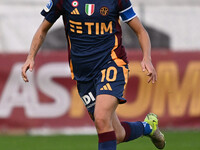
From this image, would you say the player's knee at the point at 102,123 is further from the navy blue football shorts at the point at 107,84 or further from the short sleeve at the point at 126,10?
the short sleeve at the point at 126,10

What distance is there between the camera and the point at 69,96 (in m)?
11.5

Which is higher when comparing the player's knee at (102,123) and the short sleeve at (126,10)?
the short sleeve at (126,10)

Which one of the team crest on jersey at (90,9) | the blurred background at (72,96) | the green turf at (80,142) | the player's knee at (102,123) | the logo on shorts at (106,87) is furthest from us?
the blurred background at (72,96)

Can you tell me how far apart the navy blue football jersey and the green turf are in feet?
9.16

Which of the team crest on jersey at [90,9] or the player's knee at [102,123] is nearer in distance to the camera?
the player's knee at [102,123]

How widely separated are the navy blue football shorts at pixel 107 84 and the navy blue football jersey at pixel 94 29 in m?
0.06

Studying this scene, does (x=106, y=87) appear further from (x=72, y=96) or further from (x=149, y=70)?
(x=72, y=96)

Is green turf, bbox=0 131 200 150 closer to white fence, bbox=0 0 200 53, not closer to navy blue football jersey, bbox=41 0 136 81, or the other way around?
white fence, bbox=0 0 200 53

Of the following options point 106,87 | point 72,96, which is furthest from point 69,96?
point 106,87

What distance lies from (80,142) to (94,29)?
3.93 metres

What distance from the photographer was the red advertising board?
11438mm

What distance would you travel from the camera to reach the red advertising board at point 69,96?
450 inches

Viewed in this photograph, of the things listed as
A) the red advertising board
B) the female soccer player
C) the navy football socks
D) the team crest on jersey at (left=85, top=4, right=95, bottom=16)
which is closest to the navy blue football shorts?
the female soccer player

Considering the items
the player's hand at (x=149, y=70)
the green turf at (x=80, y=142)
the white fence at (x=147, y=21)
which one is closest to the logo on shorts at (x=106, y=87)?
the player's hand at (x=149, y=70)
